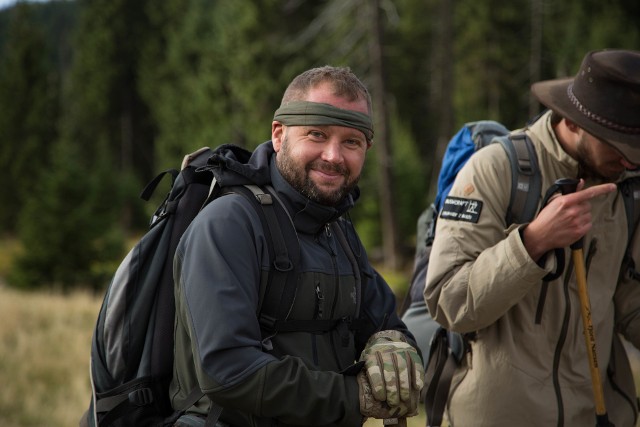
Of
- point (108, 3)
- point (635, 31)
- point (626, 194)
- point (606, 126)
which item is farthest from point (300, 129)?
point (108, 3)

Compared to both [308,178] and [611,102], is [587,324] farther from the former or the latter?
[308,178]

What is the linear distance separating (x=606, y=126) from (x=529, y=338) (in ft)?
3.00

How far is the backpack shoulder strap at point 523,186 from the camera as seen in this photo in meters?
3.06

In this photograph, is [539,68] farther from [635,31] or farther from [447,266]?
[447,266]

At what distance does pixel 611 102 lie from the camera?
9.95 feet

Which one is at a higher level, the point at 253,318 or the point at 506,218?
the point at 506,218

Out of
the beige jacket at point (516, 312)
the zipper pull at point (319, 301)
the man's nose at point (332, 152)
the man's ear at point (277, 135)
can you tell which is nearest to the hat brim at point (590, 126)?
the beige jacket at point (516, 312)

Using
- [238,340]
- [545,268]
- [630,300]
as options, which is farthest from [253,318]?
[630,300]

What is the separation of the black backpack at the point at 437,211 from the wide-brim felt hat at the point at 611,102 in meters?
0.25

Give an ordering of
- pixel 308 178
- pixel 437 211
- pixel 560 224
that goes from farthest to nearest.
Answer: pixel 437 211, pixel 560 224, pixel 308 178

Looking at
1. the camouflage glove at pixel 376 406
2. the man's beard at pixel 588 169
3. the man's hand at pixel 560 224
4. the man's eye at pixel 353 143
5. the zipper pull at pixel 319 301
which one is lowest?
the camouflage glove at pixel 376 406

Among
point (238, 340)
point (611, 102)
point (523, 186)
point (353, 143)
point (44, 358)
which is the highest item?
point (611, 102)

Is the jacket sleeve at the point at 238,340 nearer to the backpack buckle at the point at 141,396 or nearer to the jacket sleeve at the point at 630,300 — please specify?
the backpack buckle at the point at 141,396

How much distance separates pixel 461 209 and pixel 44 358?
8.93 metres
